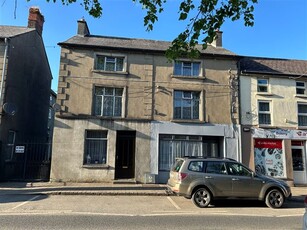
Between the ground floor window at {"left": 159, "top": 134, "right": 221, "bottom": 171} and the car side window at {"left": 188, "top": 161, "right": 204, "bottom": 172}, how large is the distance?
5.54 m

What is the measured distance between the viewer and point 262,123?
1677 cm

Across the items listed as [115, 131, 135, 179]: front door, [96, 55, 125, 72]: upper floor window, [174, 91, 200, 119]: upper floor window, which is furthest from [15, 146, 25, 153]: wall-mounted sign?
[174, 91, 200, 119]: upper floor window

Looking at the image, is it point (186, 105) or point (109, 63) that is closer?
point (109, 63)

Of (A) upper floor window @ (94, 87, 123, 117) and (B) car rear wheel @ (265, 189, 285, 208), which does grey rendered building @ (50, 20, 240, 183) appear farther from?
(B) car rear wheel @ (265, 189, 285, 208)

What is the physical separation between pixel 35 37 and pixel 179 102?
11023 mm

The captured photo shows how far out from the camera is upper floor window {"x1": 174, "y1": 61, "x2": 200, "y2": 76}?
1681 centimetres

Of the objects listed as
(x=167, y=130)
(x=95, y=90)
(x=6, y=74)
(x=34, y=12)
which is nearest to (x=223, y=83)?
(x=167, y=130)

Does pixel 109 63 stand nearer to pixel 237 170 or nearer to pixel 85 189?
pixel 85 189

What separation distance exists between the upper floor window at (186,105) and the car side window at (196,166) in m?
6.07

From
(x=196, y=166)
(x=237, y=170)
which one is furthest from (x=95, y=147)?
(x=237, y=170)

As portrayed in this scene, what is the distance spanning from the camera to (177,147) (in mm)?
16094

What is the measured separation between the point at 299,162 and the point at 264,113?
3.59 m

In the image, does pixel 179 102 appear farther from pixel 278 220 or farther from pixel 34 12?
pixel 34 12

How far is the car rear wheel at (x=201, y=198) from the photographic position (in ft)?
32.4
